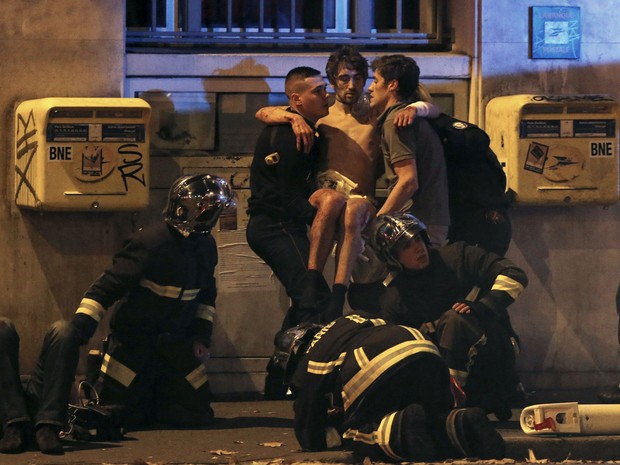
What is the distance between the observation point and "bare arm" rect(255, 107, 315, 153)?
9.95 meters

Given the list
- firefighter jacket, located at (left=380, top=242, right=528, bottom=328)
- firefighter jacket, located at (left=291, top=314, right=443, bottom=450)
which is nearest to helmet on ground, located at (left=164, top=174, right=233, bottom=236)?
firefighter jacket, located at (left=291, top=314, right=443, bottom=450)

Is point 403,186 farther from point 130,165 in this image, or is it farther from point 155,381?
point 155,381

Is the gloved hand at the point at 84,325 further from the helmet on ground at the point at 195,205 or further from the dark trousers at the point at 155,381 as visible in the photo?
the helmet on ground at the point at 195,205

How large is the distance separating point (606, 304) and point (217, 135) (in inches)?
122

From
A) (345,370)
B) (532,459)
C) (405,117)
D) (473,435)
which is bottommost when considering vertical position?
(532,459)

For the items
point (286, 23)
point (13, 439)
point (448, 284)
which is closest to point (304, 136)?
point (448, 284)

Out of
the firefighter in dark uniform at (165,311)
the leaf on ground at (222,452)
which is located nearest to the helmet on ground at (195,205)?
the firefighter in dark uniform at (165,311)

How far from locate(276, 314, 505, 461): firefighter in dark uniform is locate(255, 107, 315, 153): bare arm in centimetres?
175

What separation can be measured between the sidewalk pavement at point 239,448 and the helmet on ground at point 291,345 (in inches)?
16.4

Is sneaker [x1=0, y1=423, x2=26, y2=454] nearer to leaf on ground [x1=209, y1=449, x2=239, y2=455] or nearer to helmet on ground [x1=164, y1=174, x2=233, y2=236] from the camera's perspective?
leaf on ground [x1=209, y1=449, x2=239, y2=455]

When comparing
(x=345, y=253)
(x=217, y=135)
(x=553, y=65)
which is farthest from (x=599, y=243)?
(x=217, y=135)

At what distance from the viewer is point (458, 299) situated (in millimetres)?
9484

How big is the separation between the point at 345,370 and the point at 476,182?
7.16 ft

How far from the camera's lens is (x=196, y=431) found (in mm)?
9352
